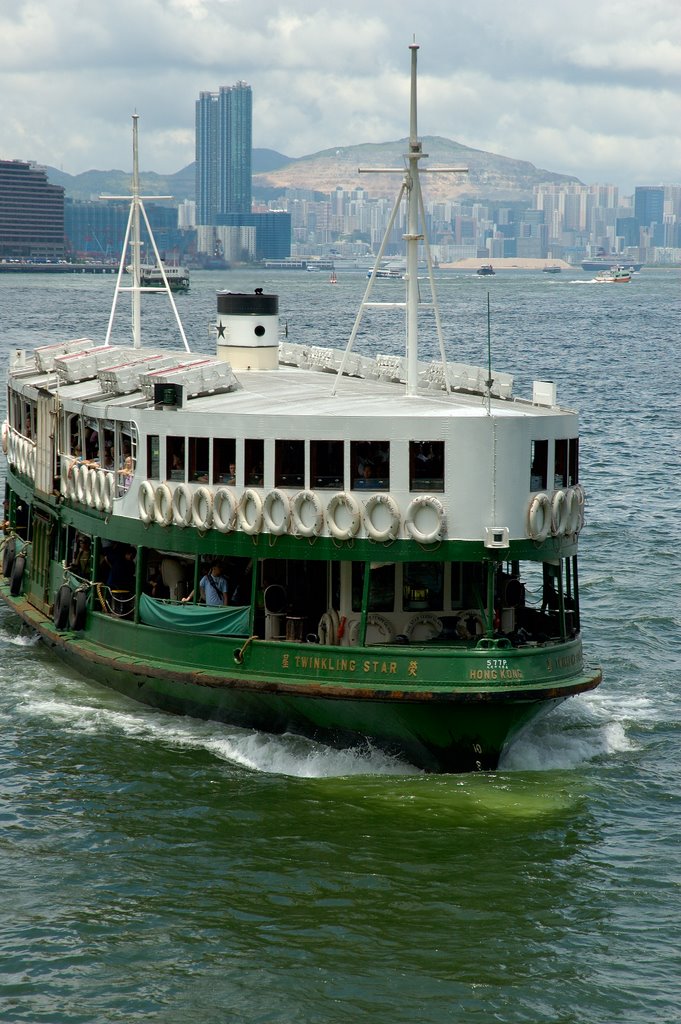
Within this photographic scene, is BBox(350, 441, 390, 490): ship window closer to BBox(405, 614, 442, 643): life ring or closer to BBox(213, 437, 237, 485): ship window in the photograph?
BBox(213, 437, 237, 485): ship window

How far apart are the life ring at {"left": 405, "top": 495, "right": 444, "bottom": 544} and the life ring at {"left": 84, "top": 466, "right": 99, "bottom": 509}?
7473 millimetres

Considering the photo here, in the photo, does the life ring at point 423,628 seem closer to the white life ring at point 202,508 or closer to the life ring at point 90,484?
the white life ring at point 202,508

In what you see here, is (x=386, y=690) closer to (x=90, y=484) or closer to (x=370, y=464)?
(x=370, y=464)

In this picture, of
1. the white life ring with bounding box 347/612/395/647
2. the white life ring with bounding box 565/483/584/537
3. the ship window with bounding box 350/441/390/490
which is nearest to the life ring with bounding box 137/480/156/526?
the ship window with bounding box 350/441/390/490

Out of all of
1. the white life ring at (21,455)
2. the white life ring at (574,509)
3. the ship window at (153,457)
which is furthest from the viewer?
the white life ring at (21,455)

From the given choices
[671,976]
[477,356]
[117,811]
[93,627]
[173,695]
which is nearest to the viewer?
[671,976]

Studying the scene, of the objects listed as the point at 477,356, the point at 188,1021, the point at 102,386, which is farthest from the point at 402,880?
the point at 477,356

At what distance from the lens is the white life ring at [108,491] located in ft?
94.1

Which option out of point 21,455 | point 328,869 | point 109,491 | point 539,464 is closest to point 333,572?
point 539,464

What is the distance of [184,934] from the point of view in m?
19.9

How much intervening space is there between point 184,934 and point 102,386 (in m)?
13.8

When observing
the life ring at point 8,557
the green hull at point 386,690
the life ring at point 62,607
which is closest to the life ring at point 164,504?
the green hull at point 386,690

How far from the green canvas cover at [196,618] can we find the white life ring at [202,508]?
4.96 feet

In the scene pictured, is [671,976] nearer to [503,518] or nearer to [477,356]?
[503,518]
